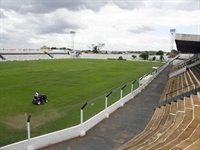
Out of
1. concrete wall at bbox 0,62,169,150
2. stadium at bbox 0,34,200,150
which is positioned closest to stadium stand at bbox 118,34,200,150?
stadium at bbox 0,34,200,150

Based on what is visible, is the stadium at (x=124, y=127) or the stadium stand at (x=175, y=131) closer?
the stadium stand at (x=175, y=131)

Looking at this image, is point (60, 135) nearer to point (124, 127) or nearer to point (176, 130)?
point (124, 127)

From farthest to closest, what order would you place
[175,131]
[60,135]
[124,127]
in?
[124,127] → [60,135] → [175,131]

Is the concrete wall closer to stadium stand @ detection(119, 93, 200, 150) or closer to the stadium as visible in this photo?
the stadium

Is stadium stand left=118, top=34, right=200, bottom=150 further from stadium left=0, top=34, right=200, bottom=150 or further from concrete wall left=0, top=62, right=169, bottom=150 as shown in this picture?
concrete wall left=0, top=62, right=169, bottom=150

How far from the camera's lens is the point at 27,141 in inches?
259

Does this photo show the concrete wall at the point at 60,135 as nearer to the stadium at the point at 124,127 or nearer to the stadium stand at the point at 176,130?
the stadium at the point at 124,127

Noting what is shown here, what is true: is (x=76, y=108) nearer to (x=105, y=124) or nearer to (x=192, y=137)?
(x=105, y=124)

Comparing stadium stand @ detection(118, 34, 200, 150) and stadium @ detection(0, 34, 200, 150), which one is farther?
stadium @ detection(0, 34, 200, 150)

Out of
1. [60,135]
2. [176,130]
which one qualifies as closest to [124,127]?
[176,130]

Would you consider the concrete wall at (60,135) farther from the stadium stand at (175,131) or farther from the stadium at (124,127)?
the stadium stand at (175,131)

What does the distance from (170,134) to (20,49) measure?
78004 mm

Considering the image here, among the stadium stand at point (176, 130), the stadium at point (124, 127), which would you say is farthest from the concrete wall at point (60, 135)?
the stadium stand at point (176, 130)

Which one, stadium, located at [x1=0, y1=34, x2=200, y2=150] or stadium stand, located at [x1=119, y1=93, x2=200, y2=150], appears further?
stadium, located at [x1=0, y1=34, x2=200, y2=150]
